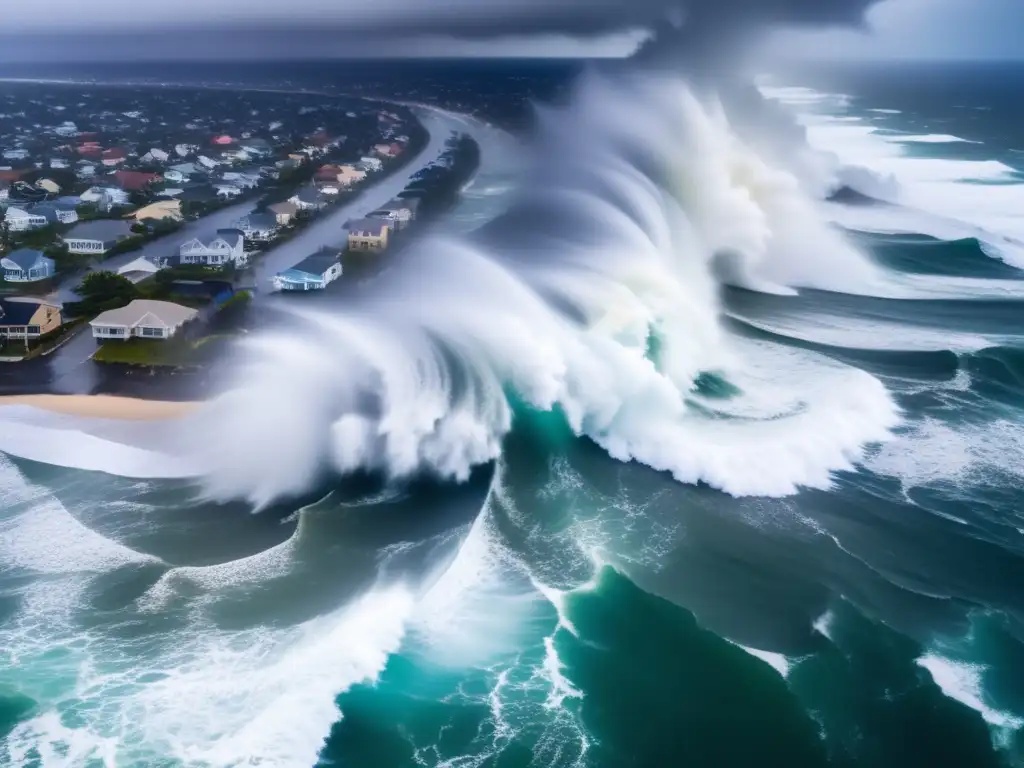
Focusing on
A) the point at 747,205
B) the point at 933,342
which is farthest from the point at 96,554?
the point at 747,205

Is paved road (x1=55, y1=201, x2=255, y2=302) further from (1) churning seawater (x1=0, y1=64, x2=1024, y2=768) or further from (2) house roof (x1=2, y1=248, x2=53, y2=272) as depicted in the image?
(1) churning seawater (x1=0, y1=64, x2=1024, y2=768)

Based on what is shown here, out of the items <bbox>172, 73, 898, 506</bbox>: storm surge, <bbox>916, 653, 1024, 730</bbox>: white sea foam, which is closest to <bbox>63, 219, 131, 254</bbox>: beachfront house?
<bbox>172, 73, 898, 506</bbox>: storm surge

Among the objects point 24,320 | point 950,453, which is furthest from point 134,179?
point 950,453

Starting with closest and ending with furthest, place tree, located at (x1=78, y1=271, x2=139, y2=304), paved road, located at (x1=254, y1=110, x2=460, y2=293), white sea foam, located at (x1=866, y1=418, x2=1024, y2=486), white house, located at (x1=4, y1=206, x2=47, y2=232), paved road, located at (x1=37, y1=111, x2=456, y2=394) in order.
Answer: white sea foam, located at (x1=866, y1=418, x2=1024, y2=486) < paved road, located at (x1=37, y1=111, x2=456, y2=394) < tree, located at (x1=78, y1=271, x2=139, y2=304) < paved road, located at (x1=254, y1=110, x2=460, y2=293) < white house, located at (x1=4, y1=206, x2=47, y2=232)

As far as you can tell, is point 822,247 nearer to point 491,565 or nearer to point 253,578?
point 491,565

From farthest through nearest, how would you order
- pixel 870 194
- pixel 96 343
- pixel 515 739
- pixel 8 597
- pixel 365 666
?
1. pixel 870 194
2. pixel 96 343
3. pixel 8 597
4. pixel 365 666
5. pixel 515 739

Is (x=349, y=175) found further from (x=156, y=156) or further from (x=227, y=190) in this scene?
(x=156, y=156)
